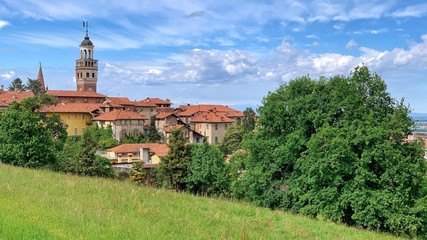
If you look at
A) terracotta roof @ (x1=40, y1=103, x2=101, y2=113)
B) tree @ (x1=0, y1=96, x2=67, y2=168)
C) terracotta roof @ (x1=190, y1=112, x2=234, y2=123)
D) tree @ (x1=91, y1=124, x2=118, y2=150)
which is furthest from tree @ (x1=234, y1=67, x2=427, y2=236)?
terracotta roof @ (x1=190, y1=112, x2=234, y2=123)

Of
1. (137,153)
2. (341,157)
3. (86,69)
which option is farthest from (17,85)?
(341,157)

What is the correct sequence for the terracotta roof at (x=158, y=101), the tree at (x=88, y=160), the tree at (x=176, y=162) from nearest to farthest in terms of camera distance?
the tree at (x=88, y=160), the tree at (x=176, y=162), the terracotta roof at (x=158, y=101)

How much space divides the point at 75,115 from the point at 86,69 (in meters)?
38.8

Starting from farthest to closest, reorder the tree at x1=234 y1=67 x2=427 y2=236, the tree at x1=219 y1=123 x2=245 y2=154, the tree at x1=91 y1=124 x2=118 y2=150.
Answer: the tree at x1=219 y1=123 x2=245 y2=154, the tree at x1=91 y1=124 x2=118 y2=150, the tree at x1=234 y1=67 x2=427 y2=236

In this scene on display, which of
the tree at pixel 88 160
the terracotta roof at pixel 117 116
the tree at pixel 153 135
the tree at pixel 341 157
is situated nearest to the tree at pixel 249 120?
the tree at pixel 153 135

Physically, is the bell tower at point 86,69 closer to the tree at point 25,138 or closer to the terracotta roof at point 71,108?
the terracotta roof at point 71,108

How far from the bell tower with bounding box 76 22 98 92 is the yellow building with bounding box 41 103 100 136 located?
33790 millimetres

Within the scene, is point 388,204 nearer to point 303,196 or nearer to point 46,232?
point 303,196

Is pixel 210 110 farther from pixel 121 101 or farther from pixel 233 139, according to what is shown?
pixel 233 139

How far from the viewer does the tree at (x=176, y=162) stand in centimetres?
4784

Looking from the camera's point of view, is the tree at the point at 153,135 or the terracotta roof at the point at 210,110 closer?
the tree at the point at 153,135

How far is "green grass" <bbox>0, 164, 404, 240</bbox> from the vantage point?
324 inches

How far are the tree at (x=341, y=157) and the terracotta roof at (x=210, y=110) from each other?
89930 millimetres

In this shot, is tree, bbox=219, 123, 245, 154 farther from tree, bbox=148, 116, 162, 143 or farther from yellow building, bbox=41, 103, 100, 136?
yellow building, bbox=41, 103, 100, 136
